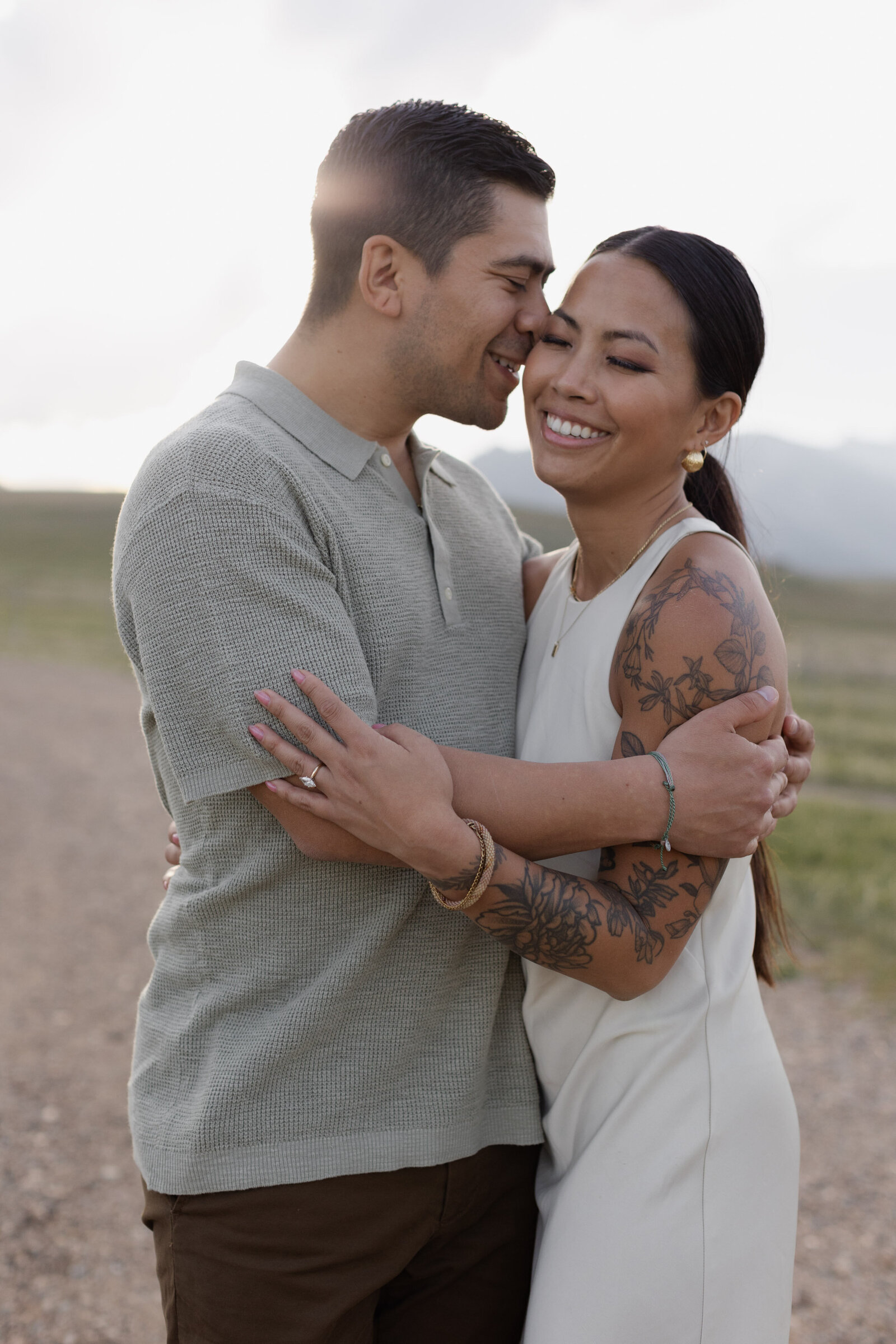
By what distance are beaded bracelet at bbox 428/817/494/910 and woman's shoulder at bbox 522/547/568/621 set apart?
0.89 metres

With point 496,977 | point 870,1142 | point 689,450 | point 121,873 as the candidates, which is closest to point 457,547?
point 689,450

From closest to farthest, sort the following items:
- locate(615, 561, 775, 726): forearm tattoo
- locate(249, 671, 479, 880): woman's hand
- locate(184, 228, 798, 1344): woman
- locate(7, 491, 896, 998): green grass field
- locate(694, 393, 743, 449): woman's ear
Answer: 1. locate(249, 671, 479, 880): woman's hand
2. locate(184, 228, 798, 1344): woman
3. locate(615, 561, 775, 726): forearm tattoo
4. locate(694, 393, 743, 449): woman's ear
5. locate(7, 491, 896, 998): green grass field

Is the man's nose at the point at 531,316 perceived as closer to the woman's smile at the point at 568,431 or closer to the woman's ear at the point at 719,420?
the woman's smile at the point at 568,431

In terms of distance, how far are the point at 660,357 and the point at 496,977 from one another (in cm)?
135

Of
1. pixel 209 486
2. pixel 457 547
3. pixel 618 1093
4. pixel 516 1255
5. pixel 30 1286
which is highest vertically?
pixel 209 486

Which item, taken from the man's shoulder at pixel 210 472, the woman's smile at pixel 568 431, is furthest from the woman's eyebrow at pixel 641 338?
the man's shoulder at pixel 210 472

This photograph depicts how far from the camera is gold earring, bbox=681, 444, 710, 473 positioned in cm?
239

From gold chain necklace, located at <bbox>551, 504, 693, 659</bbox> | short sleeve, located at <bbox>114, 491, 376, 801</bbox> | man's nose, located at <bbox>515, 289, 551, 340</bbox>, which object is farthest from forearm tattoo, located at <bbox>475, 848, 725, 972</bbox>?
man's nose, located at <bbox>515, 289, 551, 340</bbox>

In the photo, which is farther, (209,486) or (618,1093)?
(618,1093)

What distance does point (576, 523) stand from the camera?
96.7 inches

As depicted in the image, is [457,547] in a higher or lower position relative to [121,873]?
higher

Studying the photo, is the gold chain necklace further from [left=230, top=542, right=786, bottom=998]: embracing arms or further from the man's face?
the man's face

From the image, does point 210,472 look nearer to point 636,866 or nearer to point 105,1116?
point 636,866

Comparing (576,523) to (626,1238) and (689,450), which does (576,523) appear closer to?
(689,450)
